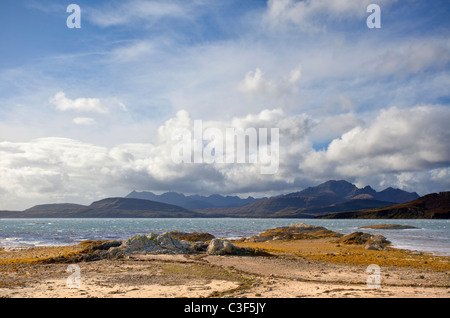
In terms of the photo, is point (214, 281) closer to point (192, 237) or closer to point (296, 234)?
point (192, 237)

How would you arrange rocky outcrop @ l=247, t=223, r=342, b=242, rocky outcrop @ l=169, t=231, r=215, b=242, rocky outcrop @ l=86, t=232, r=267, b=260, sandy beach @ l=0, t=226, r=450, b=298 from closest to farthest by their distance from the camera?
1. sandy beach @ l=0, t=226, r=450, b=298
2. rocky outcrop @ l=86, t=232, r=267, b=260
3. rocky outcrop @ l=169, t=231, r=215, b=242
4. rocky outcrop @ l=247, t=223, r=342, b=242

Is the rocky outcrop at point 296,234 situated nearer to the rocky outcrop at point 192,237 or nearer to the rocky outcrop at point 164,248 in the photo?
the rocky outcrop at point 192,237

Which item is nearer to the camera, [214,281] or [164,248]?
[214,281]

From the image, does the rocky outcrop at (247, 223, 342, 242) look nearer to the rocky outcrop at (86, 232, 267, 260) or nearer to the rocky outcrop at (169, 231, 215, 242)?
the rocky outcrop at (169, 231, 215, 242)

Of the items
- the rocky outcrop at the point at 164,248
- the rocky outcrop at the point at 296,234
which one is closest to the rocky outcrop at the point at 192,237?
the rocky outcrop at the point at 296,234

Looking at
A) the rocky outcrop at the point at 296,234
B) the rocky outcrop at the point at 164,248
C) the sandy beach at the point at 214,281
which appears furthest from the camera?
the rocky outcrop at the point at 296,234

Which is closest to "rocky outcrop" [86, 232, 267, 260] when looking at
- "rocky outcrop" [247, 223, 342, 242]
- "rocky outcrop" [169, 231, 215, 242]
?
"rocky outcrop" [169, 231, 215, 242]

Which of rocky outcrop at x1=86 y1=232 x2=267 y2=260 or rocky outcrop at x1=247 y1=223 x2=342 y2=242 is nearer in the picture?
rocky outcrop at x1=86 y1=232 x2=267 y2=260

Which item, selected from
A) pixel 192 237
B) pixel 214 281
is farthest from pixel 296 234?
pixel 214 281
